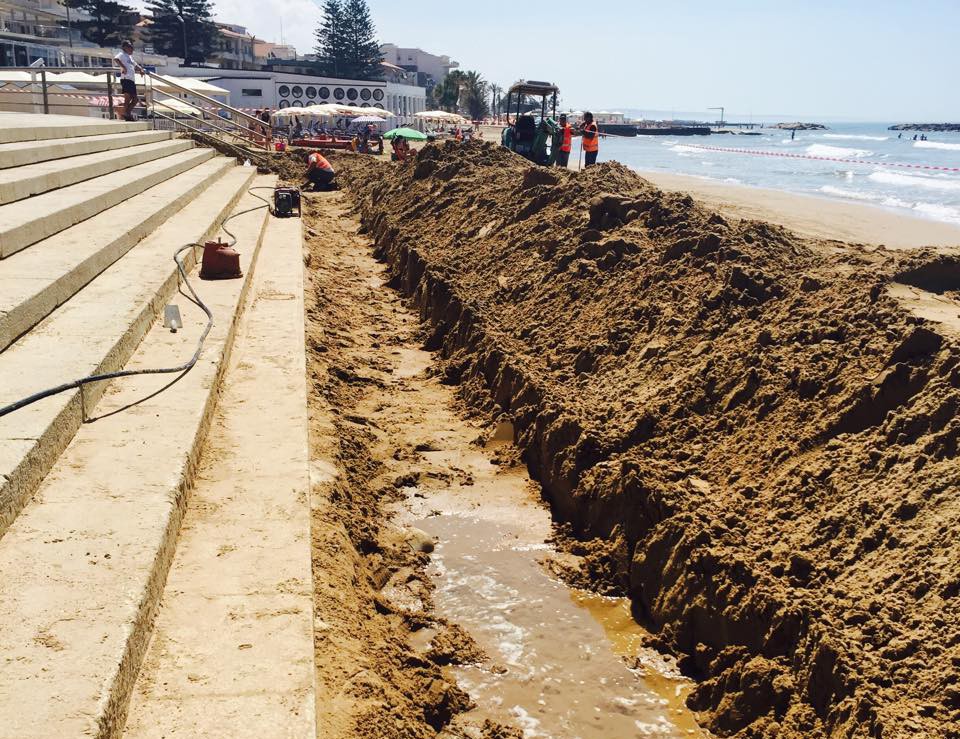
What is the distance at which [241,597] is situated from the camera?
3576 millimetres

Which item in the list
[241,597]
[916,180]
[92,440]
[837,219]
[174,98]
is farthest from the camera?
[916,180]

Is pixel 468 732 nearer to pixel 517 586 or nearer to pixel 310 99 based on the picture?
pixel 517 586

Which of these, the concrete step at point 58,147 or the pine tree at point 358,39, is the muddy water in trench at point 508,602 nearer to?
the concrete step at point 58,147

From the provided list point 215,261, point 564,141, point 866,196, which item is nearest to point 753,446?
point 215,261

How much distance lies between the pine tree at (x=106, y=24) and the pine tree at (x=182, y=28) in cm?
357

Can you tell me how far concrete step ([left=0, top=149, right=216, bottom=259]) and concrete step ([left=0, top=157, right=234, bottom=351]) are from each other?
77mm

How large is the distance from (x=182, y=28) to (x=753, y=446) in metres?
75.5

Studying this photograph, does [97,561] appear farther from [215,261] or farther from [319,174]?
[319,174]

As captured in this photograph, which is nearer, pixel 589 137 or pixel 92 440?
pixel 92 440

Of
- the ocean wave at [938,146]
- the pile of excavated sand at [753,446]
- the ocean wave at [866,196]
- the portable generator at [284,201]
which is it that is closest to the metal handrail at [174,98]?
the portable generator at [284,201]

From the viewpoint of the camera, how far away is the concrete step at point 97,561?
2.65m

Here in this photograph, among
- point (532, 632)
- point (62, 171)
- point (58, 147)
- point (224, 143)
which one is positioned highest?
point (224, 143)

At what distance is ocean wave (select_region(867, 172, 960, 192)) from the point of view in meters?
28.9

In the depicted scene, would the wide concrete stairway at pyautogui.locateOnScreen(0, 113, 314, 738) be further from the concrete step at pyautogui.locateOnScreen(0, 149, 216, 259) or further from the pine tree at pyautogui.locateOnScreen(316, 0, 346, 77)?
the pine tree at pyautogui.locateOnScreen(316, 0, 346, 77)
